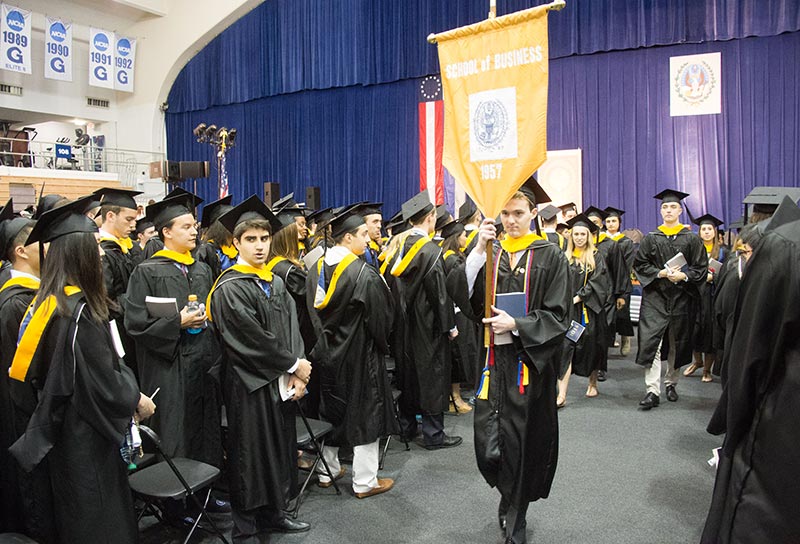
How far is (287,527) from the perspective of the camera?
140 inches

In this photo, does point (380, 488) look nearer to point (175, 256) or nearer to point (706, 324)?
point (175, 256)

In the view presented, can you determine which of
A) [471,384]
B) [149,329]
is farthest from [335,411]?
[471,384]

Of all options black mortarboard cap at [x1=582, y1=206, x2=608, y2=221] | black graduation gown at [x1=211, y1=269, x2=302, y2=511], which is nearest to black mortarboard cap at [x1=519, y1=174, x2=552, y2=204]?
black graduation gown at [x1=211, y1=269, x2=302, y2=511]

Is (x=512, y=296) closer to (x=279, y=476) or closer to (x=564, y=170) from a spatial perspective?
(x=279, y=476)

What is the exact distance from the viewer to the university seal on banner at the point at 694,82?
430 inches

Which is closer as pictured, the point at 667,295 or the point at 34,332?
the point at 34,332

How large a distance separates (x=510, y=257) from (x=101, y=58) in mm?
17078

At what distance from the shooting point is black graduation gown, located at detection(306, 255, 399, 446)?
13.0 ft

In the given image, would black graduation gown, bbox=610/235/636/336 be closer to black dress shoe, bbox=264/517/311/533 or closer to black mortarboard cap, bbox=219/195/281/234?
black mortarboard cap, bbox=219/195/281/234

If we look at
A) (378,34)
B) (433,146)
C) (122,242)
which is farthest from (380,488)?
(378,34)

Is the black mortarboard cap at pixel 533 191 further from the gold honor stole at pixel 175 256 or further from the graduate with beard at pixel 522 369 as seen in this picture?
the gold honor stole at pixel 175 256

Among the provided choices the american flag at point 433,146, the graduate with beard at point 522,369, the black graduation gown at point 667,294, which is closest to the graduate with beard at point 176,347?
the graduate with beard at point 522,369

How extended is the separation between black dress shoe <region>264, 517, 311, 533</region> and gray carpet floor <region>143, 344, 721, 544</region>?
0.06 meters

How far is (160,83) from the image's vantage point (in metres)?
17.9
